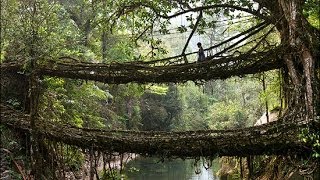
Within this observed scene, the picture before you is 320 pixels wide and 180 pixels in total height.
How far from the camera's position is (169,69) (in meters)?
5.64

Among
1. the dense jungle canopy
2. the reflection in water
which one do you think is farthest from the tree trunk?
the reflection in water

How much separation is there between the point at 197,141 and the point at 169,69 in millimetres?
1485

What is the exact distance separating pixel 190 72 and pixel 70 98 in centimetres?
530

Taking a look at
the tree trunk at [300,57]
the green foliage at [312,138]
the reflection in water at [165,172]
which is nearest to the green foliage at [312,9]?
the tree trunk at [300,57]

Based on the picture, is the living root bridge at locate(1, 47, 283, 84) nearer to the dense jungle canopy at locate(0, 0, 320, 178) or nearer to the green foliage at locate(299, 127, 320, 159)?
the dense jungle canopy at locate(0, 0, 320, 178)

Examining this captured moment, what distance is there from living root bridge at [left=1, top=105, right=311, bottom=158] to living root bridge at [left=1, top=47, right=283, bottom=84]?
36.1 inches

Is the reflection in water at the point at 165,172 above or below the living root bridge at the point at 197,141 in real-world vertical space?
below

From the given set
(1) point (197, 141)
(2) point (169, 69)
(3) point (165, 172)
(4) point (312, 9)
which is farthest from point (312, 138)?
(3) point (165, 172)

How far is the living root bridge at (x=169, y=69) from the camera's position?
17.6ft

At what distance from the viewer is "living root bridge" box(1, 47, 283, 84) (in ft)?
17.6

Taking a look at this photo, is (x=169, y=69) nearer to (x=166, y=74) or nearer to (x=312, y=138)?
(x=166, y=74)

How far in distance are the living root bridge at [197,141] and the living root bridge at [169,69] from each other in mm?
917

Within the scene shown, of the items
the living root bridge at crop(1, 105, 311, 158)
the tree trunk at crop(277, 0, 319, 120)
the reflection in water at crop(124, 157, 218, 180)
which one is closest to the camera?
the living root bridge at crop(1, 105, 311, 158)

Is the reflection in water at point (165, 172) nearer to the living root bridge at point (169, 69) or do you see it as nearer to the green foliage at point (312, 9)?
the living root bridge at point (169, 69)
